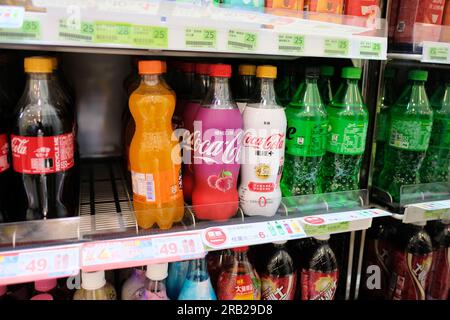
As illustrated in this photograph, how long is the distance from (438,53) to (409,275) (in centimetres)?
80

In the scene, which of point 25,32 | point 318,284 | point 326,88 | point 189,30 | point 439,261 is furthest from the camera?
point 439,261

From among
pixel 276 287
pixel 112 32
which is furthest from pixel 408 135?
pixel 112 32

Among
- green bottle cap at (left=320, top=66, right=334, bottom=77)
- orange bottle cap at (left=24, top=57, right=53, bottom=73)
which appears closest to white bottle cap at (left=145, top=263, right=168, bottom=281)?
orange bottle cap at (left=24, top=57, right=53, bottom=73)

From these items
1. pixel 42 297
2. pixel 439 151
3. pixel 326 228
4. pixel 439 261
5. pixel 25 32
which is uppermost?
pixel 25 32

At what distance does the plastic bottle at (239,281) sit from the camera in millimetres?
1139

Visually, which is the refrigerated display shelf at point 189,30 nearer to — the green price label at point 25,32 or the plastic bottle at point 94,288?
the green price label at point 25,32

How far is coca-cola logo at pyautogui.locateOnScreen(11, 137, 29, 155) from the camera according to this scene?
865 millimetres

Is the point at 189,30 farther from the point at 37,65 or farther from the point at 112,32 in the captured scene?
the point at 37,65

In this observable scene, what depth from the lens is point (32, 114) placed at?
883 millimetres

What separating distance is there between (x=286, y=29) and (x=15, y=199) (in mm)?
807

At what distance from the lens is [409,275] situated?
141 cm

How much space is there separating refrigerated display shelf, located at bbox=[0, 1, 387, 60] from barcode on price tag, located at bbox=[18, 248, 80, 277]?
44 centimetres

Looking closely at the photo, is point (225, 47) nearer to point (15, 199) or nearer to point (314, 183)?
point (314, 183)
